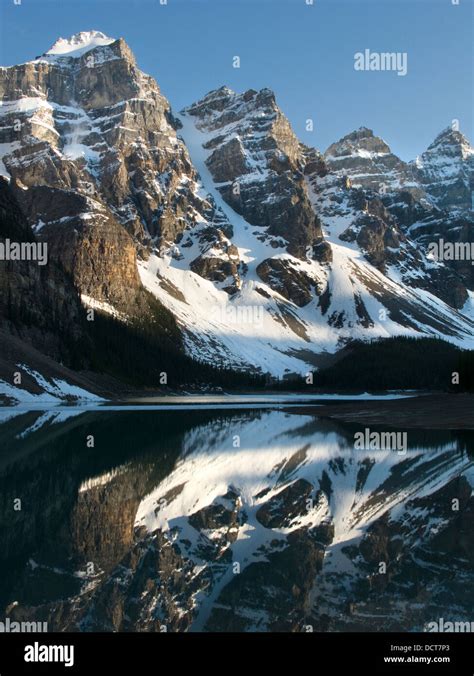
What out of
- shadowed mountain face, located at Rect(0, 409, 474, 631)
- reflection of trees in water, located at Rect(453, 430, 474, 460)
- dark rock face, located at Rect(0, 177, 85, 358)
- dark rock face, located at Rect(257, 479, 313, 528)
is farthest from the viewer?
dark rock face, located at Rect(0, 177, 85, 358)

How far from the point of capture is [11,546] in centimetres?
2106

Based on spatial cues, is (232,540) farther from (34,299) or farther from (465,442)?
(34,299)

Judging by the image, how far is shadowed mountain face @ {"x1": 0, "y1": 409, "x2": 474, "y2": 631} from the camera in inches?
618

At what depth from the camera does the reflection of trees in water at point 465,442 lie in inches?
1971

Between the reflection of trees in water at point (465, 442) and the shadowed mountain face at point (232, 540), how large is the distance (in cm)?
605

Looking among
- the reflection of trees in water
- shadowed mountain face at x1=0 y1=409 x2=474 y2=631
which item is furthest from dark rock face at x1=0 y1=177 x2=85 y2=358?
shadowed mountain face at x1=0 y1=409 x2=474 y2=631

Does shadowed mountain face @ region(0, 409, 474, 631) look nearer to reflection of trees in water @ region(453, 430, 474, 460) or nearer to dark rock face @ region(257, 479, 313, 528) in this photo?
dark rock face @ region(257, 479, 313, 528)

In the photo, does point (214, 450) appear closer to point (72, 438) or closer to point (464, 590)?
point (72, 438)

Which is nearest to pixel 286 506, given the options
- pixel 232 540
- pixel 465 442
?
pixel 232 540

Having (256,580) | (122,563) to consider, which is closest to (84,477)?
(122,563)

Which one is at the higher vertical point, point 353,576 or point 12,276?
point 12,276

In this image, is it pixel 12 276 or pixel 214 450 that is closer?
pixel 214 450

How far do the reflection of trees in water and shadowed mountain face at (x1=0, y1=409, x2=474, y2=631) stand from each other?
19.9 ft

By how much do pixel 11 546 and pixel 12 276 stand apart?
133131mm
